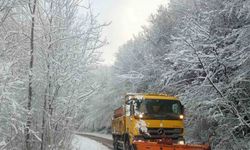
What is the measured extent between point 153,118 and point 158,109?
0.51m

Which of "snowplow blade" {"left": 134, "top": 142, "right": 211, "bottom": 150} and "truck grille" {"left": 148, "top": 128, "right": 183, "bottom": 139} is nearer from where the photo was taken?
"snowplow blade" {"left": 134, "top": 142, "right": 211, "bottom": 150}

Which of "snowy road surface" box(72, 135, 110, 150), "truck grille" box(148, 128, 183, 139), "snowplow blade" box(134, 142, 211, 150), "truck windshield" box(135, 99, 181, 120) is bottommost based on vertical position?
"snowplow blade" box(134, 142, 211, 150)

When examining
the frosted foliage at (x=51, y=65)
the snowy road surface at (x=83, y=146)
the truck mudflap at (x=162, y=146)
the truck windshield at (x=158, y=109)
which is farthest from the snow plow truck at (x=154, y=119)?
the frosted foliage at (x=51, y=65)

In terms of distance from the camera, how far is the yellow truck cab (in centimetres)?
1758

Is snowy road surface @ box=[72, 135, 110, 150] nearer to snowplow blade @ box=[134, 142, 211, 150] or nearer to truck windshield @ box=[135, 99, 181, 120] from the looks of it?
snowplow blade @ box=[134, 142, 211, 150]

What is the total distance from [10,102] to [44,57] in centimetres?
409

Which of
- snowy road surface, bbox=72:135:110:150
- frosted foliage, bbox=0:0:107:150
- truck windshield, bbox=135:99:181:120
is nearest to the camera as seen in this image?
frosted foliage, bbox=0:0:107:150

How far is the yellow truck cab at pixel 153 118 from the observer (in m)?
17.6

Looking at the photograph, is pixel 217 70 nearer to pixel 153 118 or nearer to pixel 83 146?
pixel 153 118

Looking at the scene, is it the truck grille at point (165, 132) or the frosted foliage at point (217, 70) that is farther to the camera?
the truck grille at point (165, 132)

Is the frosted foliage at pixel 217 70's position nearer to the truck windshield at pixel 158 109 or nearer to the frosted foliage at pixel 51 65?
the truck windshield at pixel 158 109

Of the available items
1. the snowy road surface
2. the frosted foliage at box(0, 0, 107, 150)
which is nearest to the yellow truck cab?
the snowy road surface

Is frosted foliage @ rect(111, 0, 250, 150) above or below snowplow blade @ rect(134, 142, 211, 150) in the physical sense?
above

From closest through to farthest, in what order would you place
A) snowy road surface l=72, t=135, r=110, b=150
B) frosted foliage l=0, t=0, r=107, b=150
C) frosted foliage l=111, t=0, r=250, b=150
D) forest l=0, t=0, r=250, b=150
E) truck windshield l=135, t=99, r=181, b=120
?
forest l=0, t=0, r=250, b=150
frosted foliage l=0, t=0, r=107, b=150
frosted foliage l=111, t=0, r=250, b=150
truck windshield l=135, t=99, r=181, b=120
snowy road surface l=72, t=135, r=110, b=150
